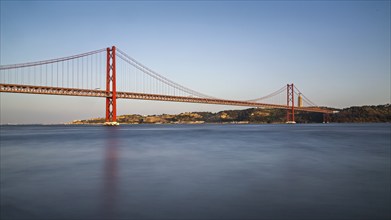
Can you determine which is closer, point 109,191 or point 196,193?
point 196,193

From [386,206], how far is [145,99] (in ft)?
175

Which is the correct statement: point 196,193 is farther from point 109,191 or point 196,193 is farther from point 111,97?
point 111,97

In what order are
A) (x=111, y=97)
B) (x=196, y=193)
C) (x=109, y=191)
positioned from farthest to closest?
(x=111, y=97) < (x=109, y=191) < (x=196, y=193)

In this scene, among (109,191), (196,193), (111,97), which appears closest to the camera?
(196,193)

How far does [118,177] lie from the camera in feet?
27.5

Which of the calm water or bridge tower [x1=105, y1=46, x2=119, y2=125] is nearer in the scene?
the calm water

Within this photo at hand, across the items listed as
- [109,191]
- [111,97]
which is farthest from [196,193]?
[111,97]

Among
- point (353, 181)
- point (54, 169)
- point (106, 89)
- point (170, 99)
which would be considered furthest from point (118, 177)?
point (170, 99)

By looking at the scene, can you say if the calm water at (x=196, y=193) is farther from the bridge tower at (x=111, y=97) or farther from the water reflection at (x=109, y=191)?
the bridge tower at (x=111, y=97)

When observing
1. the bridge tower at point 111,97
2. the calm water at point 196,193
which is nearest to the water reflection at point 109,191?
the calm water at point 196,193

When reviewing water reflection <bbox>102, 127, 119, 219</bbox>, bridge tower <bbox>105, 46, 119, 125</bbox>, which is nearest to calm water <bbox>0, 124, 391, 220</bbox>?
water reflection <bbox>102, 127, 119, 219</bbox>

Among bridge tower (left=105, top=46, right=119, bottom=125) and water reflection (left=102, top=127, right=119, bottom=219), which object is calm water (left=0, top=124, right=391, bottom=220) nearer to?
water reflection (left=102, top=127, right=119, bottom=219)

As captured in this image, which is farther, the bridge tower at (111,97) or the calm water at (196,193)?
the bridge tower at (111,97)

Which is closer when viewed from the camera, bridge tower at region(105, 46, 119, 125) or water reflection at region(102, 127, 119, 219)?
water reflection at region(102, 127, 119, 219)
